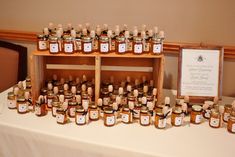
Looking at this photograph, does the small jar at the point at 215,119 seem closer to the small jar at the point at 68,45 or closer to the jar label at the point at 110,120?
the jar label at the point at 110,120

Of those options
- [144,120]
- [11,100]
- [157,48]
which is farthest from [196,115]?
[11,100]

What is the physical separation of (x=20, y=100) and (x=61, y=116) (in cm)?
22

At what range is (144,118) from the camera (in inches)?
52.3

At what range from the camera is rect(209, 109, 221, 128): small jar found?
1327mm

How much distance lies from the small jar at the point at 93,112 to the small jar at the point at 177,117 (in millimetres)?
320

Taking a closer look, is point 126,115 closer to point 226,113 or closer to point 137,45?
point 137,45

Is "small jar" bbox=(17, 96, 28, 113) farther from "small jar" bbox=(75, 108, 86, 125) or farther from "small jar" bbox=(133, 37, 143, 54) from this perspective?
"small jar" bbox=(133, 37, 143, 54)

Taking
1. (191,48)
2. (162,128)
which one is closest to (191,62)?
(191,48)

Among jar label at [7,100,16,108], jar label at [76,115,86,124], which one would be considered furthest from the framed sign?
jar label at [7,100,16,108]

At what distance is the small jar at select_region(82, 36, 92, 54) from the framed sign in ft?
1.48

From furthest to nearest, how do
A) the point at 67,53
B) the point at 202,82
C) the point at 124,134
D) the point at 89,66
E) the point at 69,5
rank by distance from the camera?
the point at 69,5 → the point at 89,66 → the point at 202,82 → the point at 67,53 → the point at 124,134

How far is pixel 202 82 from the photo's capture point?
1.54 m

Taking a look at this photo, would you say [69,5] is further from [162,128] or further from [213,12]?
[162,128]

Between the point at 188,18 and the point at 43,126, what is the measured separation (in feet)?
3.00
